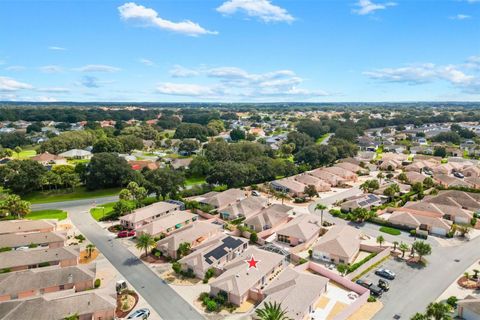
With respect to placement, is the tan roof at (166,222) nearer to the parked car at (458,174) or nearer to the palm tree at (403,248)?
the palm tree at (403,248)

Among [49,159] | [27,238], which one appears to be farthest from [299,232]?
[49,159]

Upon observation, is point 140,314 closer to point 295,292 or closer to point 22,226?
point 295,292

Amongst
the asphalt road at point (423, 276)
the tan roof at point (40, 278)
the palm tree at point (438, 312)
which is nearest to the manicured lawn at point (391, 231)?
the asphalt road at point (423, 276)

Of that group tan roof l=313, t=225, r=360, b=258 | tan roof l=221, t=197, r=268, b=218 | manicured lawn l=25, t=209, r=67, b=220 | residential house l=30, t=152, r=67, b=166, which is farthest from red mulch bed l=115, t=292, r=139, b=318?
residential house l=30, t=152, r=67, b=166

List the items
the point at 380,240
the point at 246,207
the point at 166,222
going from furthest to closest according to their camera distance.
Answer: the point at 246,207, the point at 166,222, the point at 380,240

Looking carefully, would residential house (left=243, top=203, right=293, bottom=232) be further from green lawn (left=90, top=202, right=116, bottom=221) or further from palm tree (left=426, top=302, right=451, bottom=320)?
palm tree (left=426, top=302, right=451, bottom=320)
